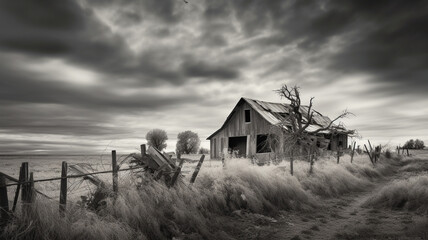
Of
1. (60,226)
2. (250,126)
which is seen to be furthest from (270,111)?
(60,226)

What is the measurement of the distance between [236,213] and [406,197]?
5.61m

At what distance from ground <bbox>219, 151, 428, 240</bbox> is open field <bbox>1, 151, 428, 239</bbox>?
22mm

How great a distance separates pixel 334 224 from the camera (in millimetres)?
7844

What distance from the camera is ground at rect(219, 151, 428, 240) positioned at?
661cm

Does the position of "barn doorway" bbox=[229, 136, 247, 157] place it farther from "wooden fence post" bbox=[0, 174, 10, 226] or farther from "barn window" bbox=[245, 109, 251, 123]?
"wooden fence post" bbox=[0, 174, 10, 226]

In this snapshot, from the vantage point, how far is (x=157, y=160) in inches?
284

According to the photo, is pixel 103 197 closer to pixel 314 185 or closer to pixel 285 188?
pixel 285 188

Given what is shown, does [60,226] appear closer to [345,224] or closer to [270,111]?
[345,224]

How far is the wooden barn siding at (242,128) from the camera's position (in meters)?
25.1

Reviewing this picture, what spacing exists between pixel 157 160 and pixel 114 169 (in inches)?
48.7

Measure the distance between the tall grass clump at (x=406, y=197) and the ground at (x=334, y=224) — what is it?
0.33 meters

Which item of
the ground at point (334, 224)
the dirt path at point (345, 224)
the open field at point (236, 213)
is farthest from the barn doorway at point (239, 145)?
the ground at point (334, 224)

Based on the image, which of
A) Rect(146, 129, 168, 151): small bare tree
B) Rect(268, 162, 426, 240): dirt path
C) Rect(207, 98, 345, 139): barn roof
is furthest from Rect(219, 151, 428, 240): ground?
Rect(146, 129, 168, 151): small bare tree

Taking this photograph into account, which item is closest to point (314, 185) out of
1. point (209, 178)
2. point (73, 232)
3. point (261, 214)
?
point (261, 214)
